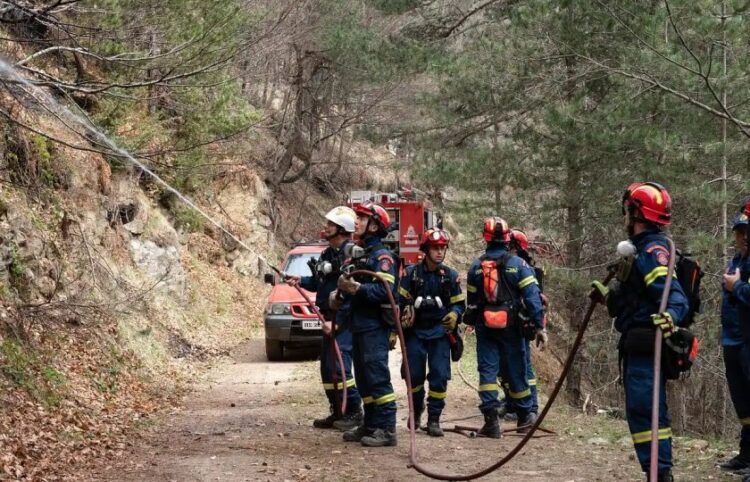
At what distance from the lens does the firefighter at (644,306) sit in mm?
5578

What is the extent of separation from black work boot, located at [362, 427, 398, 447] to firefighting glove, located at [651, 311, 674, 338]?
3.31 metres

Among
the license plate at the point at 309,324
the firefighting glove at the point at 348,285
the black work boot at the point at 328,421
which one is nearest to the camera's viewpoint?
the firefighting glove at the point at 348,285

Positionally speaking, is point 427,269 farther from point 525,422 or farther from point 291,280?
point 525,422

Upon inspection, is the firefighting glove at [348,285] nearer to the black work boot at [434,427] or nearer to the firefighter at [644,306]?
the black work boot at [434,427]

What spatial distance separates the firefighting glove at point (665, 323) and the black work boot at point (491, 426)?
3.49m

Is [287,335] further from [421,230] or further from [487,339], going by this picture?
[421,230]

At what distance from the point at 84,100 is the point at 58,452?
9.61 meters

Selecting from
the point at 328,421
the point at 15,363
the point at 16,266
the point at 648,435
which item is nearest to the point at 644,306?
the point at 648,435

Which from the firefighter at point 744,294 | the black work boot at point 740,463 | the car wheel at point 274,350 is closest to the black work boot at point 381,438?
the black work boot at point 740,463

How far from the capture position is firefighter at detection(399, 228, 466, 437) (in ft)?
27.8

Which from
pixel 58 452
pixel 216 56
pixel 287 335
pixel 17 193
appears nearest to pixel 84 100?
pixel 17 193

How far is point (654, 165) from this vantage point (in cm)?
1422

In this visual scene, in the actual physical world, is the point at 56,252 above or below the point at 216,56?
below

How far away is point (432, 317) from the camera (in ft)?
27.8
